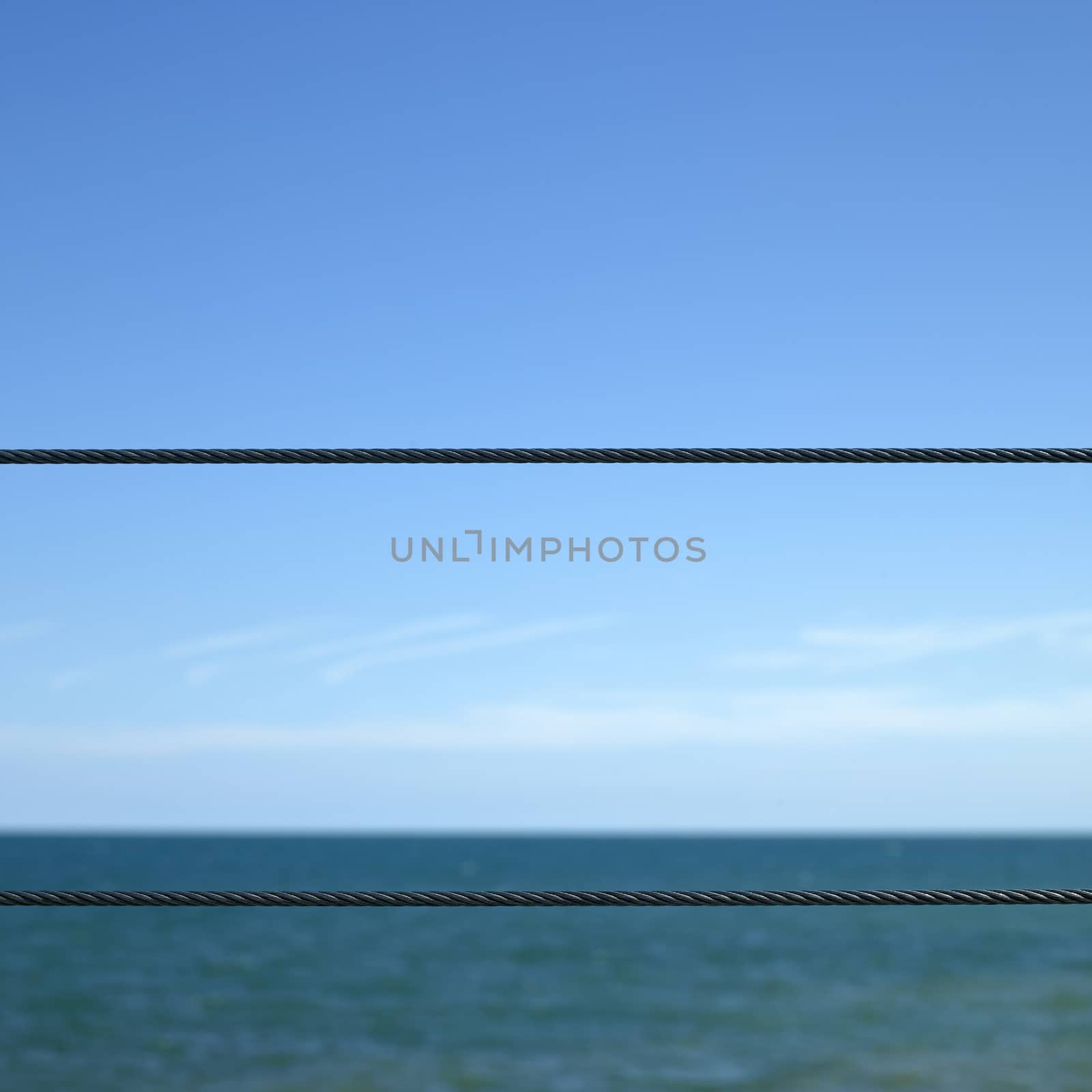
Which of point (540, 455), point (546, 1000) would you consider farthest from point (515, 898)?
point (546, 1000)

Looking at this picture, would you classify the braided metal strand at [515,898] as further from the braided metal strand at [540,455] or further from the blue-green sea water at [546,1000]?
the blue-green sea water at [546,1000]

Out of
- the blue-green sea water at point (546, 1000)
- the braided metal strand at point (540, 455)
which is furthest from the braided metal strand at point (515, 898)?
the blue-green sea water at point (546, 1000)

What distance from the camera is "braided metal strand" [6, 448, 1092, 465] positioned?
4.21 feet

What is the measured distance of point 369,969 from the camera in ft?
68.7

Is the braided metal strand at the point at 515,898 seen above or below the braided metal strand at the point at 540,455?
below

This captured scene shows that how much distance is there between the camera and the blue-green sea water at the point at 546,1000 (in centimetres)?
1290

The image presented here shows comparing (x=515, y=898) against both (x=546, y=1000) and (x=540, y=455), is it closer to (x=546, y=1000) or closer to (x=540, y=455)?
(x=540, y=455)

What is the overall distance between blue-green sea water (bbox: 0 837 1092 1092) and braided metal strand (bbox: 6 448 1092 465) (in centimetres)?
1188

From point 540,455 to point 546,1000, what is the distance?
61.5 feet

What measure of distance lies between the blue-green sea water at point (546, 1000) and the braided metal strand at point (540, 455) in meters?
11.9

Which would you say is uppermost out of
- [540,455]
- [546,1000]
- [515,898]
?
[540,455]

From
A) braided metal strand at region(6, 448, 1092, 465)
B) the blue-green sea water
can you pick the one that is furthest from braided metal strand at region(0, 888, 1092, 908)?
the blue-green sea water

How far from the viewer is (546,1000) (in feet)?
61.1

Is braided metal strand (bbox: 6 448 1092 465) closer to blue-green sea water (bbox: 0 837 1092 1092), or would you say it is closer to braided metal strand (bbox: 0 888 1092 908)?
braided metal strand (bbox: 0 888 1092 908)
